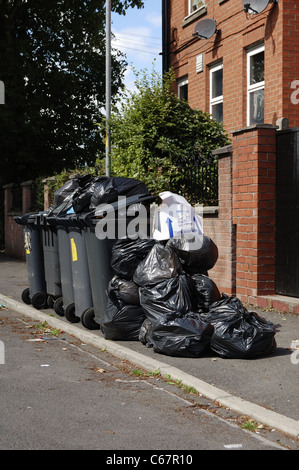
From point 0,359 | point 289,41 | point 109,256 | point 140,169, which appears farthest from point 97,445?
point 289,41

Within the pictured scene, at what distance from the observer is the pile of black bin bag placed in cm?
626

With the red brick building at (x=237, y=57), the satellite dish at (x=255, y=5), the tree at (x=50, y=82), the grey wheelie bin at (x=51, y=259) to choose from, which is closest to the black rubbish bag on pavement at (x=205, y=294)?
the grey wheelie bin at (x=51, y=259)

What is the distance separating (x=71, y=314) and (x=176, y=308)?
2.42 m

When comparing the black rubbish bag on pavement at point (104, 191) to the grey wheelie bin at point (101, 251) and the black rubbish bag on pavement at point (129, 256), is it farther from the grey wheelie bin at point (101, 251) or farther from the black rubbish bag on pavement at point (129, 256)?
the black rubbish bag on pavement at point (129, 256)

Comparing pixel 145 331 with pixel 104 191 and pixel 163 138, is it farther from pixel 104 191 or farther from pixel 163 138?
pixel 163 138

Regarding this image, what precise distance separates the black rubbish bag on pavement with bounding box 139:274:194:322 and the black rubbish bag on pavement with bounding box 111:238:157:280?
0.51 meters

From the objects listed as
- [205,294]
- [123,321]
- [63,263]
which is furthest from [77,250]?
[205,294]

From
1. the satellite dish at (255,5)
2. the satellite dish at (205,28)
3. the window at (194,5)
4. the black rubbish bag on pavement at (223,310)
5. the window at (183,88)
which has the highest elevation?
the window at (194,5)

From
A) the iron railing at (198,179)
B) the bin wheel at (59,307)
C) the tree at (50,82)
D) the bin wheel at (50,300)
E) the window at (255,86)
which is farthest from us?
the tree at (50,82)

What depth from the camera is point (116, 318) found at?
711 cm

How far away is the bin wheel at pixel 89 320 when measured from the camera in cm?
796

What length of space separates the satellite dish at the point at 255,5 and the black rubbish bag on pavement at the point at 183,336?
7.81 meters

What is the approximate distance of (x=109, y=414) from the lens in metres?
4.61
